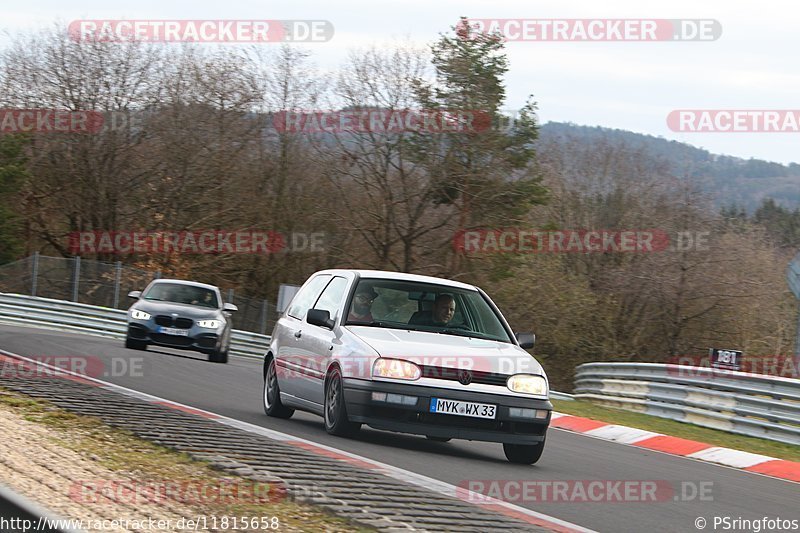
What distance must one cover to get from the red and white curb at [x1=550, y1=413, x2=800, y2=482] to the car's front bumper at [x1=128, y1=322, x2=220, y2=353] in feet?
26.9

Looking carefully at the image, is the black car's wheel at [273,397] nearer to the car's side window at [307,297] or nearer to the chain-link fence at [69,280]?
the car's side window at [307,297]

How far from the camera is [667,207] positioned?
51.2m

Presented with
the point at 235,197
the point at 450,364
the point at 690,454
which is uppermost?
the point at 235,197

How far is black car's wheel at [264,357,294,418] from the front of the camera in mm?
12391

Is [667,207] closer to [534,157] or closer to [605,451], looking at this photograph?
[534,157]

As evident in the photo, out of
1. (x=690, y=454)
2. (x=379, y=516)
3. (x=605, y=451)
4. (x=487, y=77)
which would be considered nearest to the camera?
(x=379, y=516)

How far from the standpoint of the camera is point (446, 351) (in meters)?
10.2

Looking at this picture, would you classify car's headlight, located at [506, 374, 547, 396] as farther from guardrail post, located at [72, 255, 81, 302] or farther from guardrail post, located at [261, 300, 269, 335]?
guardrail post, located at [261, 300, 269, 335]

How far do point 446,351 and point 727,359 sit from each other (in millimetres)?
8860

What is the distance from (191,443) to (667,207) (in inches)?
1755

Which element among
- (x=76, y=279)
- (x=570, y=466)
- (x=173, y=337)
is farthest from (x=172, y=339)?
(x=570, y=466)

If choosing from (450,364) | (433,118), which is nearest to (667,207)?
(433,118)

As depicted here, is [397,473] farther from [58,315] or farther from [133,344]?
[58,315]

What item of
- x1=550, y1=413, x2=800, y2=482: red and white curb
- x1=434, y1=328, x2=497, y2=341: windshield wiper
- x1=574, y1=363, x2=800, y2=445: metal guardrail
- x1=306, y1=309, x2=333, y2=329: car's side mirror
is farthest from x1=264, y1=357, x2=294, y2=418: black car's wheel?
x1=574, y1=363, x2=800, y2=445: metal guardrail
